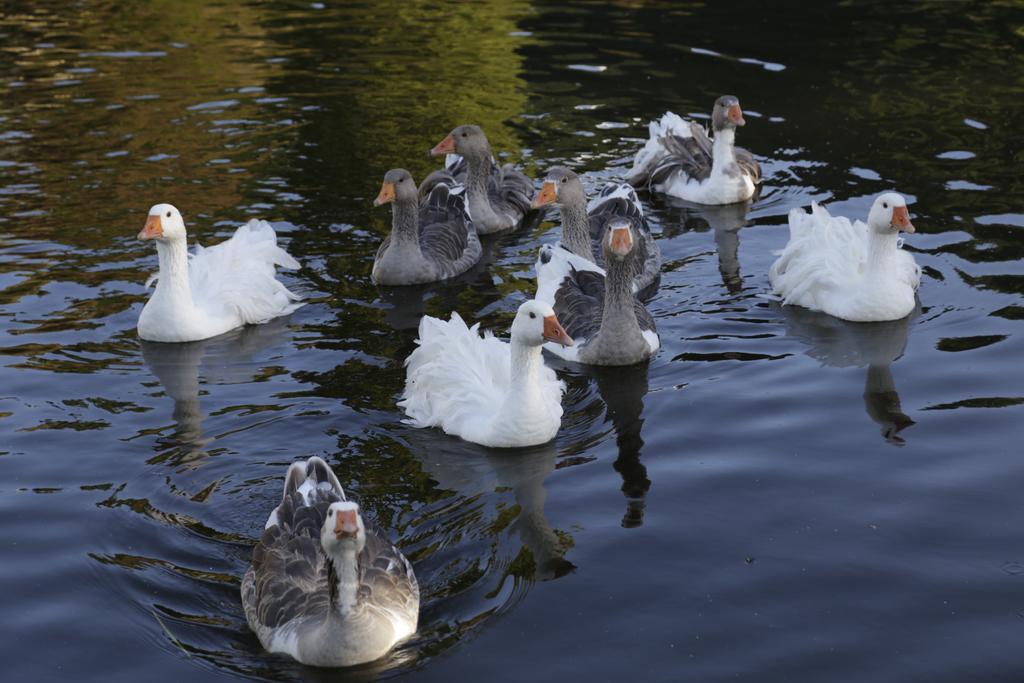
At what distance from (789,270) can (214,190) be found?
793 centimetres

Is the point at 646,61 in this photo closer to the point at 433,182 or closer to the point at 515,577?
the point at 433,182

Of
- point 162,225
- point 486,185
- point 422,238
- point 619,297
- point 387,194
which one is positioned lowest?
point 422,238

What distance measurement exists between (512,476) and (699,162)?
8742 mm

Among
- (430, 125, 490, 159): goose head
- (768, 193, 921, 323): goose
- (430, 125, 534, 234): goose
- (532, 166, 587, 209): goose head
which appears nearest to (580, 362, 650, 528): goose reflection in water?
(768, 193, 921, 323): goose

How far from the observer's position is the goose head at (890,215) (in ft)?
43.5

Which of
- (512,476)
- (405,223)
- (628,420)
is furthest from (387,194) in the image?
(512,476)

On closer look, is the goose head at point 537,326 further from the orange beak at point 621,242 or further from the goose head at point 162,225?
the goose head at point 162,225

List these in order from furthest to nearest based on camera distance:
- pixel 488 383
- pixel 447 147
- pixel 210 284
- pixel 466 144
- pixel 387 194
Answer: pixel 447 147 < pixel 466 144 < pixel 387 194 < pixel 210 284 < pixel 488 383

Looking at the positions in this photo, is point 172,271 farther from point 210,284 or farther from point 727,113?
point 727,113

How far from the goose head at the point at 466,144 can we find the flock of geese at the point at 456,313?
18 millimetres

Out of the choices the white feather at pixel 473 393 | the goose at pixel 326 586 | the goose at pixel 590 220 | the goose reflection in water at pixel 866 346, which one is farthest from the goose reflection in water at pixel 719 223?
the goose at pixel 326 586

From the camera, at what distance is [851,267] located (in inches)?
554

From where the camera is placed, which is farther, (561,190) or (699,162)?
(699,162)

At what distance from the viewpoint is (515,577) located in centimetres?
930
